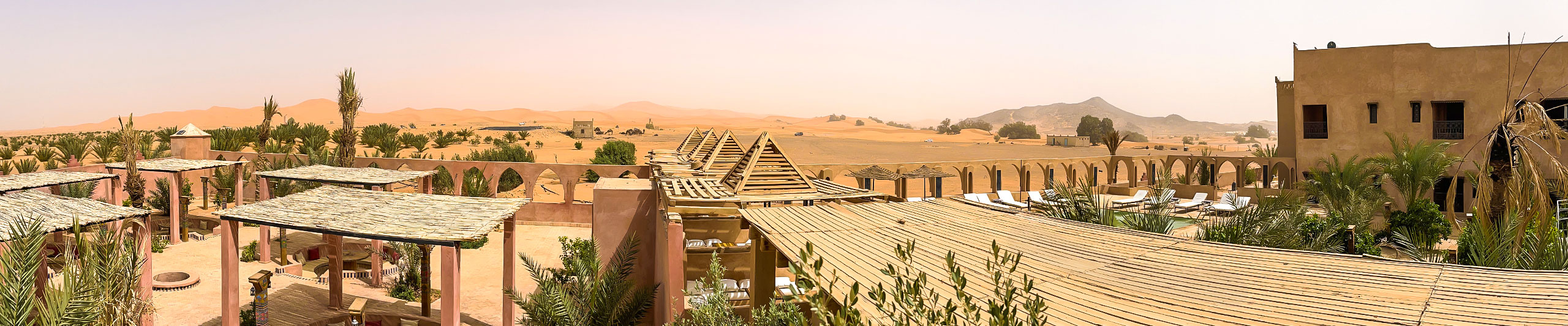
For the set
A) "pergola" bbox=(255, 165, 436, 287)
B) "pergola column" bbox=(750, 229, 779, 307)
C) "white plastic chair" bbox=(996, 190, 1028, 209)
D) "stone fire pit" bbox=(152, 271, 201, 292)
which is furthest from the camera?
"white plastic chair" bbox=(996, 190, 1028, 209)

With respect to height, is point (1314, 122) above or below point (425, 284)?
above

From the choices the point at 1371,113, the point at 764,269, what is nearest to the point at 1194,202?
the point at 1371,113

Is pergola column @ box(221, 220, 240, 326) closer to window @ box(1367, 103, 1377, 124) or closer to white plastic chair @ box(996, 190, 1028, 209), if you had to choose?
white plastic chair @ box(996, 190, 1028, 209)

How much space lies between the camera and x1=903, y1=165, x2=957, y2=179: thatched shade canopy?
975 inches

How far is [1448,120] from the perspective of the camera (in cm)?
2209

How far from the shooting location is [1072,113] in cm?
16550

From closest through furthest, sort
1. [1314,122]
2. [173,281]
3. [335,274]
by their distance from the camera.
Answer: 1. [335,274]
2. [173,281]
3. [1314,122]

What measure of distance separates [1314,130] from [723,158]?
1870 centimetres

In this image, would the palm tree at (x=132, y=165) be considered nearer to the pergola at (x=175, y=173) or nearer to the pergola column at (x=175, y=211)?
the pergola at (x=175, y=173)

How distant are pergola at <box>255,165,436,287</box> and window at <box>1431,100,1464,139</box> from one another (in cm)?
2471

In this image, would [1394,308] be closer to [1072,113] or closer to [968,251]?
[968,251]

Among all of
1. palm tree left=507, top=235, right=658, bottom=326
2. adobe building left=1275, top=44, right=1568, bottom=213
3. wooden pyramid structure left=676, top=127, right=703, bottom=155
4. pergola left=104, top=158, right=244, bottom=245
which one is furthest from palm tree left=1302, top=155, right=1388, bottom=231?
pergola left=104, top=158, right=244, bottom=245

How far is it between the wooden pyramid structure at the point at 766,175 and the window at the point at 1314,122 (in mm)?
19598

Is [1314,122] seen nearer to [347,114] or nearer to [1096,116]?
[347,114]
